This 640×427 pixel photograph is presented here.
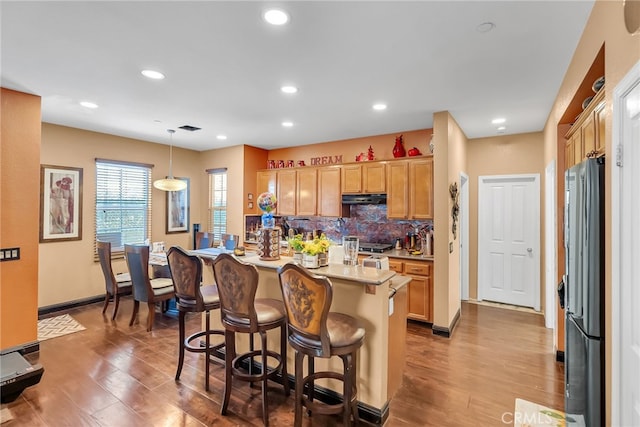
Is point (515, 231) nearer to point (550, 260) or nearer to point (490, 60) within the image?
point (550, 260)

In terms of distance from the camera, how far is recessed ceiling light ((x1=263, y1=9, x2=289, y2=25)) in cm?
194

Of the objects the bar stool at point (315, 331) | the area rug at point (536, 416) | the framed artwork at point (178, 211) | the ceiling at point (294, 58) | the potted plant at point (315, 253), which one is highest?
the ceiling at point (294, 58)

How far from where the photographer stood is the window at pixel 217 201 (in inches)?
247

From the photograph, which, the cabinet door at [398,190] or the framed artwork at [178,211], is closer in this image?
the cabinet door at [398,190]

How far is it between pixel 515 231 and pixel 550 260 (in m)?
1.09

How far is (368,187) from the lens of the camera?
16.2 feet

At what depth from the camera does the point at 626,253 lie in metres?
1.39

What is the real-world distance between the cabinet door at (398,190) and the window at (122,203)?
14.2 ft

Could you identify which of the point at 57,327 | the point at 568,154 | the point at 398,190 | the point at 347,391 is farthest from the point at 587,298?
the point at 57,327

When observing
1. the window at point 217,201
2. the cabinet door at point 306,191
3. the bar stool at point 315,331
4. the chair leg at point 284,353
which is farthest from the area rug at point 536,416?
the window at point 217,201

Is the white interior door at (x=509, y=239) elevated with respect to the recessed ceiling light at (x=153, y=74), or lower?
lower

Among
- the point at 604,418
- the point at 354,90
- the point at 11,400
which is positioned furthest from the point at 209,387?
the point at 354,90

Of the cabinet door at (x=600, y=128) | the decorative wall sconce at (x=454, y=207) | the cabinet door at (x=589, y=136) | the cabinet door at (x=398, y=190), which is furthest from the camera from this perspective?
the cabinet door at (x=398, y=190)

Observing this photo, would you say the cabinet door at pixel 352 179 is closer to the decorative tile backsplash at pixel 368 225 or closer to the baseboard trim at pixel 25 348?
the decorative tile backsplash at pixel 368 225
